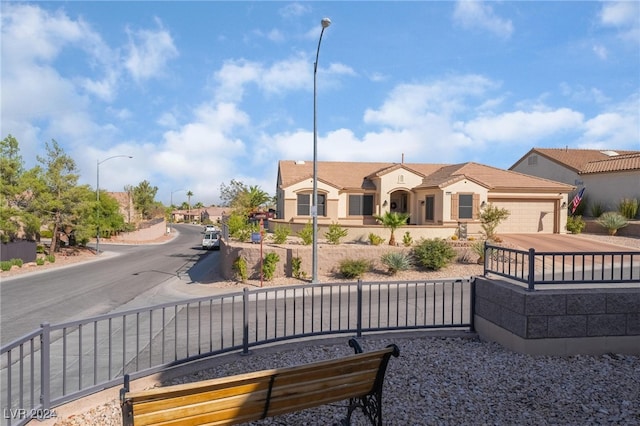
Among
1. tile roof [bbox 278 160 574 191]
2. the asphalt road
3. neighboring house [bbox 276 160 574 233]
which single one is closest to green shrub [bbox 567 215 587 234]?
neighboring house [bbox 276 160 574 233]

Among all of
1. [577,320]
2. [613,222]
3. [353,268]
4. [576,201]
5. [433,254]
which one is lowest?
[353,268]

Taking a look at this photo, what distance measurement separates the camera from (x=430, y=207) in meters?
26.7

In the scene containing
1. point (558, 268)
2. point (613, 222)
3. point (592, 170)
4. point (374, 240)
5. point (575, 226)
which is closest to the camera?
point (558, 268)

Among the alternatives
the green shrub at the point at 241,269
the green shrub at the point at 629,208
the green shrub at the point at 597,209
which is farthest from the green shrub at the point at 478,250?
the green shrub at the point at 597,209

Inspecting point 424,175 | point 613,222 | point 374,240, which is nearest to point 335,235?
point 374,240

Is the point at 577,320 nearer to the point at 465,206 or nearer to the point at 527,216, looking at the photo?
the point at 465,206

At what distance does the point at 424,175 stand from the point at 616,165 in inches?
551

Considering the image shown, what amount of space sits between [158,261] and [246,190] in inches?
460

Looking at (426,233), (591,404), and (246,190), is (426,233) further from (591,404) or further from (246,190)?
(246,190)

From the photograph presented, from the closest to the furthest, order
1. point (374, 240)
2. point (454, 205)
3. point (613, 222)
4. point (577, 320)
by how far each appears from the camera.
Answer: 1. point (577, 320)
2. point (374, 240)
3. point (454, 205)
4. point (613, 222)

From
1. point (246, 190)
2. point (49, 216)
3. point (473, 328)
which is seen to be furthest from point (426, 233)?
point (49, 216)

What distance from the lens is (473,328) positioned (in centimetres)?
746

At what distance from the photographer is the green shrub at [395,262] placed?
16703mm

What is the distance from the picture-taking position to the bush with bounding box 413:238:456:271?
1722cm
